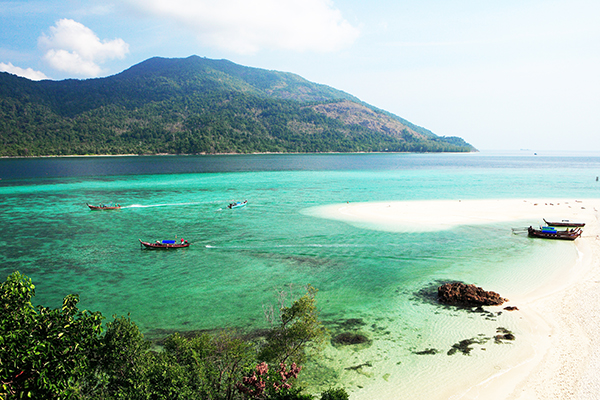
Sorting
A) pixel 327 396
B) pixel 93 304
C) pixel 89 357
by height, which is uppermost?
pixel 89 357

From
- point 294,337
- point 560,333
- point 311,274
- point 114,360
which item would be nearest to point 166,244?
point 311,274

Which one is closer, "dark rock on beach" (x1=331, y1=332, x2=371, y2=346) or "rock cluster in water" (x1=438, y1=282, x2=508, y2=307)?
"dark rock on beach" (x1=331, y1=332, x2=371, y2=346)

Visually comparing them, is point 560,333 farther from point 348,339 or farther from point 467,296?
point 348,339

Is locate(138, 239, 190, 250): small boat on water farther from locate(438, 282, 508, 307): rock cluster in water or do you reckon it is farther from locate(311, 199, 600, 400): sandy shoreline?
locate(438, 282, 508, 307): rock cluster in water

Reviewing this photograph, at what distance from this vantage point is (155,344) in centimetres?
2086

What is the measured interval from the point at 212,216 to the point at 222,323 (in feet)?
130

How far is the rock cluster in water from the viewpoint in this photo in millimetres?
25344

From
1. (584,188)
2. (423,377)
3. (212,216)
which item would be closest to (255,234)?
(212,216)

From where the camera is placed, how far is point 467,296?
84.4 ft

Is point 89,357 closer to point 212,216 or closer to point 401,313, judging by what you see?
point 401,313

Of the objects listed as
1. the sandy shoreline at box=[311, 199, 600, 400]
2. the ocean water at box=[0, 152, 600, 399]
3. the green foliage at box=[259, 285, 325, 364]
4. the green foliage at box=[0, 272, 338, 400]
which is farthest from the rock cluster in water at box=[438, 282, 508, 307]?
the green foliage at box=[0, 272, 338, 400]

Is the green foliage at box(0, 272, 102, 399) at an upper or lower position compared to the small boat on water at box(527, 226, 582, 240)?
upper

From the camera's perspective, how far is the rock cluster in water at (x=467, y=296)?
2534cm

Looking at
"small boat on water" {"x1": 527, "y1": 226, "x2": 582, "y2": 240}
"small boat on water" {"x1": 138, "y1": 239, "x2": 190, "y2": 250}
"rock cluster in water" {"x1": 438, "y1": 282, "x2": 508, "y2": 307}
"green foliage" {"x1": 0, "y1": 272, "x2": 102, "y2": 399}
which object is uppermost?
"green foliage" {"x1": 0, "y1": 272, "x2": 102, "y2": 399}
